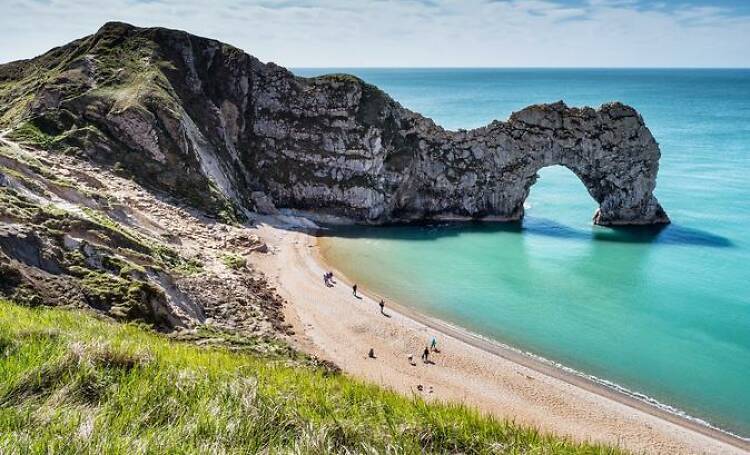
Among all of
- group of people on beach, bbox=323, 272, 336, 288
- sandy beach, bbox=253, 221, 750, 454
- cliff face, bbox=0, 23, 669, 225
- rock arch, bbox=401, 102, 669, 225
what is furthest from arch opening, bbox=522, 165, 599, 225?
sandy beach, bbox=253, 221, 750, 454

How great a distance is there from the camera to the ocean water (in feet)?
96.8

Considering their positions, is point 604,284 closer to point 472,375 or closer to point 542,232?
point 542,232

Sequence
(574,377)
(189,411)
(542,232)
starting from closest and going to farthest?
1. (189,411)
2. (574,377)
3. (542,232)

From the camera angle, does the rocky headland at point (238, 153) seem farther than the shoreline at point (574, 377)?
Yes

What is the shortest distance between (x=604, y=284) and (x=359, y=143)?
30.2 m

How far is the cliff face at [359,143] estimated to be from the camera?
55.1 metres

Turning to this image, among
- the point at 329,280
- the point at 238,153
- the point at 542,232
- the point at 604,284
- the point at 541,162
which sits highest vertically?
the point at 238,153

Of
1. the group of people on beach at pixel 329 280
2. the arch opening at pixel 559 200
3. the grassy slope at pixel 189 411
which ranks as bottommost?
the group of people on beach at pixel 329 280

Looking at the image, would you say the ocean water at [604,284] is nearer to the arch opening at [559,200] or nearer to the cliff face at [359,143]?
the arch opening at [559,200]

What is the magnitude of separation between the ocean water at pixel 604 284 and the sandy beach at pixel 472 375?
76.6 inches

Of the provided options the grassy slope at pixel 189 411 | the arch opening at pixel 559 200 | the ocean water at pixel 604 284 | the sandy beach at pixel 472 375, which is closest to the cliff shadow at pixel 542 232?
the ocean water at pixel 604 284

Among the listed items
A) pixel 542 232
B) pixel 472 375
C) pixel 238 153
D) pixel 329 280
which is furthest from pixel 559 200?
pixel 472 375

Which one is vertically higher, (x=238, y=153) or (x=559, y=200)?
(x=238, y=153)

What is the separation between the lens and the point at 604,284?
42.7 m
